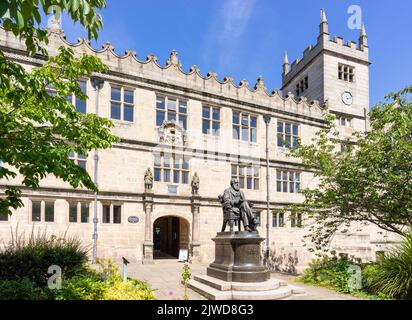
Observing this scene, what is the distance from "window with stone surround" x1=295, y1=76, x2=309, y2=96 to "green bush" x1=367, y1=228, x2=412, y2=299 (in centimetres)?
2311

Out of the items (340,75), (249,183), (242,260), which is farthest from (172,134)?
(340,75)

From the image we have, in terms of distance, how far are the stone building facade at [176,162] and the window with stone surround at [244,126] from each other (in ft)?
0.24

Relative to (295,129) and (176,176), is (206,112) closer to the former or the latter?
(176,176)

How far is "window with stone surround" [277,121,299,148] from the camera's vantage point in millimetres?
25562

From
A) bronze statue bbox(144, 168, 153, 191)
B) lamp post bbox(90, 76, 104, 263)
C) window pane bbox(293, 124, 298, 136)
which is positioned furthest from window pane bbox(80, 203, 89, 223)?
window pane bbox(293, 124, 298, 136)

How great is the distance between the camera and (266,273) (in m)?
11.5

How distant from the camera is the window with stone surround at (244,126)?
78.6ft

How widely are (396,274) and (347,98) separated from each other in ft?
71.2

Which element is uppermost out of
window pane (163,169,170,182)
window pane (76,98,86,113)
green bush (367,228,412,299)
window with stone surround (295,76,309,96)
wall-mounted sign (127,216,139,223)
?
window with stone surround (295,76,309,96)

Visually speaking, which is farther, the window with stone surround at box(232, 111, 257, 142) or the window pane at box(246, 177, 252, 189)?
the window with stone surround at box(232, 111, 257, 142)

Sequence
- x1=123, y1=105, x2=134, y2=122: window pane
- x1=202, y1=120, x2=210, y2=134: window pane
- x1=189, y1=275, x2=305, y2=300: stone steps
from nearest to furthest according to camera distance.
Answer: x1=189, y1=275, x2=305, y2=300: stone steps, x1=123, y1=105, x2=134, y2=122: window pane, x1=202, y1=120, x2=210, y2=134: window pane

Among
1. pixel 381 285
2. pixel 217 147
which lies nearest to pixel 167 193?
pixel 217 147

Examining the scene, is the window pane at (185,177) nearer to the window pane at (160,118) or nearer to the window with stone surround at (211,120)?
the window with stone surround at (211,120)

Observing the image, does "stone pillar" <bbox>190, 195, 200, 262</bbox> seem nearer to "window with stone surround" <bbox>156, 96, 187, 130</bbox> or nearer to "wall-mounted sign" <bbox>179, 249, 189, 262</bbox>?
"wall-mounted sign" <bbox>179, 249, 189, 262</bbox>
